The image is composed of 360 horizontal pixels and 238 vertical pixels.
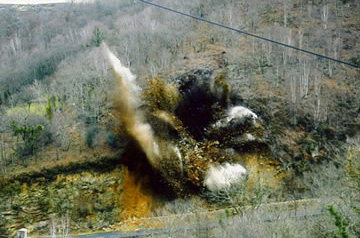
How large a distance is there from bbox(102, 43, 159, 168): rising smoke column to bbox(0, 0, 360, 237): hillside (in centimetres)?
16

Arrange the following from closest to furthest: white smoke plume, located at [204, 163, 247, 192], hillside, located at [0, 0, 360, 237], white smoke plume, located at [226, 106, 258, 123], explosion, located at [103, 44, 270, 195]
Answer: hillside, located at [0, 0, 360, 237] < white smoke plume, located at [204, 163, 247, 192] < explosion, located at [103, 44, 270, 195] < white smoke plume, located at [226, 106, 258, 123]

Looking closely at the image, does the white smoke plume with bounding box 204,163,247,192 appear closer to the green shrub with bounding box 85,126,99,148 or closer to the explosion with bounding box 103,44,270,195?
the explosion with bounding box 103,44,270,195

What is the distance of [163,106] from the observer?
43.6 metres

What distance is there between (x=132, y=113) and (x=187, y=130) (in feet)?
25.1

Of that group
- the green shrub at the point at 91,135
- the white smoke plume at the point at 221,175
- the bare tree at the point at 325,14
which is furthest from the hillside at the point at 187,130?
the bare tree at the point at 325,14

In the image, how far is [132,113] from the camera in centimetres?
4431

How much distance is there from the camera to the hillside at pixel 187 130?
117 feet

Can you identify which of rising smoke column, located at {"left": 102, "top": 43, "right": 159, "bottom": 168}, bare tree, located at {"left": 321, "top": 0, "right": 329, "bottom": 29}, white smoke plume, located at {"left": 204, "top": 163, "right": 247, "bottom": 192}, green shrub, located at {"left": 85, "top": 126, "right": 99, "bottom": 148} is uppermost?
bare tree, located at {"left": 321, "top": 0, "right": 329, "bottom": 29}

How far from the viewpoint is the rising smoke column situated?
135ft

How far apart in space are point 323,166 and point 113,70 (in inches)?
1360

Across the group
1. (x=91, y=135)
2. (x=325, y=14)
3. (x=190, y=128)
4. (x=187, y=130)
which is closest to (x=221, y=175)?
(x=187, y=130)

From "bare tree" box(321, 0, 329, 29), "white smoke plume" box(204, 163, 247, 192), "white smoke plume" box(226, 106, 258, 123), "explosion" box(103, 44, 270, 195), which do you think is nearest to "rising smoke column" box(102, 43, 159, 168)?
"explosion" box(103, 44, 270, 195)

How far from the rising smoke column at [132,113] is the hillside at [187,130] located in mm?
163

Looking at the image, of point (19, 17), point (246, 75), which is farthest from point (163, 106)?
point (19, 17)
